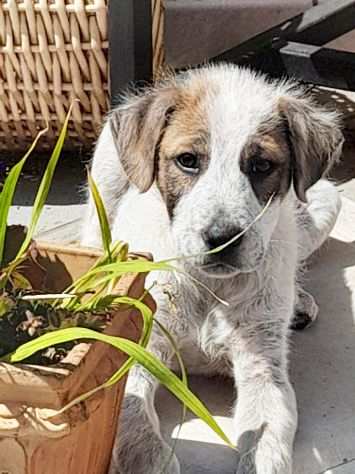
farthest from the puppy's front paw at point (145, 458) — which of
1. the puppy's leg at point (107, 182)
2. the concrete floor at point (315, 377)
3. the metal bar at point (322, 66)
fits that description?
the metal bar at point (322, 66)

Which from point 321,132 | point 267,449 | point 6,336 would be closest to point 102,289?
point 6,336

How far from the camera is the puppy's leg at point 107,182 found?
2.97 m

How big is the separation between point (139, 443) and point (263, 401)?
1.06 feet

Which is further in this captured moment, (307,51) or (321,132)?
(307,51)

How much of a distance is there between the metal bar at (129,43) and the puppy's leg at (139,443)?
1237 millimetres

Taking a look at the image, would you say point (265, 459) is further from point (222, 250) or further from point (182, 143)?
point (182, 143)

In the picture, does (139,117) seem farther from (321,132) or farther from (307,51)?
(307,51)

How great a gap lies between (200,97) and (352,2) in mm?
1590

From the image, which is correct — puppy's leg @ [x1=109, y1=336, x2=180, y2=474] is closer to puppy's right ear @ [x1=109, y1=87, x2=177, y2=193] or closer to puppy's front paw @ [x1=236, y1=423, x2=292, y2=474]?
puppy's front paw @ [x1=236, y1=423, x2=292, y2=474]

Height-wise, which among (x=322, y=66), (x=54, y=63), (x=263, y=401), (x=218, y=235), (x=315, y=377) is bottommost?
(x=315, y=377)

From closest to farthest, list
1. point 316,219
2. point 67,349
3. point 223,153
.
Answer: point 67,349, point 223,153, point 316,219

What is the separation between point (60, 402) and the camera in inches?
61.9

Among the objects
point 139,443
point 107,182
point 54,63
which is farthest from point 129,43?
point 139,443

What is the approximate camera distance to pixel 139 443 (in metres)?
2.15
